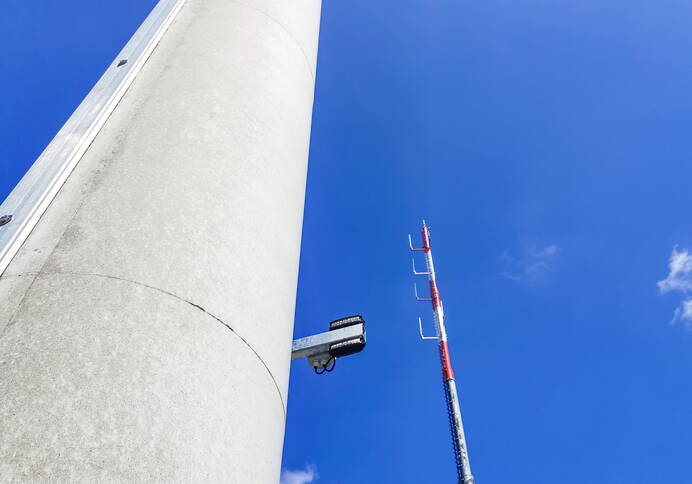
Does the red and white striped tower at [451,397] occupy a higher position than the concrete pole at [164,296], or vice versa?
the red and white striped tower at [451,397]

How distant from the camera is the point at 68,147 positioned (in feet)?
6.70

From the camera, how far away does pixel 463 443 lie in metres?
19.7

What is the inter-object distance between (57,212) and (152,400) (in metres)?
0.75

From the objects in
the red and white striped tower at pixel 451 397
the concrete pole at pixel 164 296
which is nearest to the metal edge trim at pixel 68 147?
the concrete pole at pixel 164 296

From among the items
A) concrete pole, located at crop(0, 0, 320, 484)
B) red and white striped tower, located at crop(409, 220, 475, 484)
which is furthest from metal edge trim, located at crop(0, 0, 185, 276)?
red and white striped tower, located at crop(409, 220, 475, 484)

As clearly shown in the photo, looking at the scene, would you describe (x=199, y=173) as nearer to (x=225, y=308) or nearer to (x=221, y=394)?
(x=225, y=308)

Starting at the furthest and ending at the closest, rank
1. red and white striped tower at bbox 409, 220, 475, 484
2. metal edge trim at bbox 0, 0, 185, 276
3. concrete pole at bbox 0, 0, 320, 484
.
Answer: red and white striped tower at bbox 409, 220, 475, 484 → metal edge trim at bbox 0, 0, 185, 276 → concrete pole at bbox 0, 0, 320, 484

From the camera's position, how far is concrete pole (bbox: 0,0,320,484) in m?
1.25

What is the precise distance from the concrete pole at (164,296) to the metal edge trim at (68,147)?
38 mm

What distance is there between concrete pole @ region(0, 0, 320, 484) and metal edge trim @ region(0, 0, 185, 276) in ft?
0.12

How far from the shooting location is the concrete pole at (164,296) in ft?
4.11

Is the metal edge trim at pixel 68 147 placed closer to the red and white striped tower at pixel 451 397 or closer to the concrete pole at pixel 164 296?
the concrete pole at pixel 164 296

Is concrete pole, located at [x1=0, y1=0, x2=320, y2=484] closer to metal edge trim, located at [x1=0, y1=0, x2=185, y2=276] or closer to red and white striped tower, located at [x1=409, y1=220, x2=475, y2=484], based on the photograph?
metal edge trim, located at [x1=0, y1=0, x2=185, y2=276]

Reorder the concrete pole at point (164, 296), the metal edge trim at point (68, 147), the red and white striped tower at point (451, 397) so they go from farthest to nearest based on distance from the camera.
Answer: the red and white striped tower at point (451, 397) < the metal edge trim at point (68, 147) < the concrete pole at point (164, 296)
